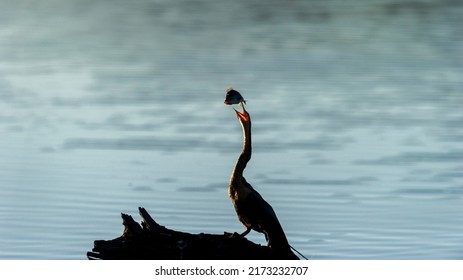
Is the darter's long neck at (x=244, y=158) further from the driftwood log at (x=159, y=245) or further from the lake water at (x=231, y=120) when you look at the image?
the lake water at (x=231, y=120)

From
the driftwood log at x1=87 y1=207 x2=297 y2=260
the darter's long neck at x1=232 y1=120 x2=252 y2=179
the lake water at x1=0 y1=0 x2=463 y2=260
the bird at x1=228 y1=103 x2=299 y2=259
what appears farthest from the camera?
the lake water at x1=0 y1=0 x2=463 y2=260

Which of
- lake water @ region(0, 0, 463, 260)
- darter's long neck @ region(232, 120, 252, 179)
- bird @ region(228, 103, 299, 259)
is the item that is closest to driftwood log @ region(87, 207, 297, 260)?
bird @ region(228, 103, 299, 259)

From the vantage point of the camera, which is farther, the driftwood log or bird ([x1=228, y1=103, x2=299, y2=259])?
bird ([x1=228, y1=103, x2=299, y2=259])

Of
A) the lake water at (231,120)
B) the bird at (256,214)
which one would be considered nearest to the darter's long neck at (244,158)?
the bird at (256,214)

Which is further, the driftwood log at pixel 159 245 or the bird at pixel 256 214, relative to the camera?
the bird at pixel 256 214

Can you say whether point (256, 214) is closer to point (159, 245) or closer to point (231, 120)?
point (159, 245)

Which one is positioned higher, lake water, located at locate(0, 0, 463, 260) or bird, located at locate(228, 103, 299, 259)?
lake water, located at locate(0, 0, 463, 260)

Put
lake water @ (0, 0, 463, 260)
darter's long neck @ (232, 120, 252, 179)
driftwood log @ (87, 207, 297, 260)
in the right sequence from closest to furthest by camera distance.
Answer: driftwood log @ (87, 207, 297, 260) → darter's long neck @ (232, 120, 252, 179) → lake water @ (0, 0, 463, 260)

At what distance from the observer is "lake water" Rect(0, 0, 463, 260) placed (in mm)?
7836

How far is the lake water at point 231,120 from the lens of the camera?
784cm

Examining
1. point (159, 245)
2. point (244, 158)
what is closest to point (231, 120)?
point (244, 158)

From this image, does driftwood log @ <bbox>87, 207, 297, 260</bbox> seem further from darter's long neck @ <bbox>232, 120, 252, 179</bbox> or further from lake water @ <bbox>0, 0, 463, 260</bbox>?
lake water @ <bbox>0, 0, 463, 260</bbox>

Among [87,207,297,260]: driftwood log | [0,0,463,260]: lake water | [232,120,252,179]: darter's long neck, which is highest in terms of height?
[0,0,463,260]: lake water

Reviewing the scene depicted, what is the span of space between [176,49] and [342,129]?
14.8 feet
